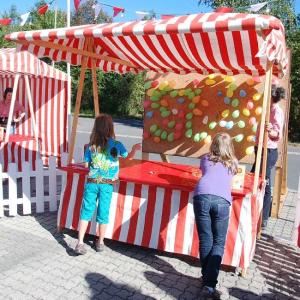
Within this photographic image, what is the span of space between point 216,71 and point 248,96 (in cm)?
58

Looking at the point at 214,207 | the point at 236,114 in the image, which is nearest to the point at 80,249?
the point at 214,207

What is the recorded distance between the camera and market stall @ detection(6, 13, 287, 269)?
3.76m

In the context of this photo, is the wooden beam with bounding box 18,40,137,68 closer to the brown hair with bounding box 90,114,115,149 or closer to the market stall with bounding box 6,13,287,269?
the market stall with bounding box 6,13,287,269

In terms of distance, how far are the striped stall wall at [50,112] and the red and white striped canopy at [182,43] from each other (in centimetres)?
342

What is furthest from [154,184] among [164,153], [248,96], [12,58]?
[12,58]

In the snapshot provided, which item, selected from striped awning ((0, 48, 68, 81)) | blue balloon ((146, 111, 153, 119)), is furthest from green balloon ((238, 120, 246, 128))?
striped awning ((0, 48, 68, 81))

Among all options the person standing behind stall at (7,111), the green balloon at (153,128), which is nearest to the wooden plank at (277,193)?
the green balloon at (153,128)

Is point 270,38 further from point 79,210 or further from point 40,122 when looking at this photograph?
point 40,122

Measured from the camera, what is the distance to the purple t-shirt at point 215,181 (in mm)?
3549

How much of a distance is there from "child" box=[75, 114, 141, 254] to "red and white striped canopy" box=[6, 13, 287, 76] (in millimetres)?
968

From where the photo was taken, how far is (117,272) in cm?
411

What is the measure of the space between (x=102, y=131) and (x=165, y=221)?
121 centimetres

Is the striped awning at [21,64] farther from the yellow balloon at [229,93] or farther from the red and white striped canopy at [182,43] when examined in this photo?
the yellow balloon at [229,93]

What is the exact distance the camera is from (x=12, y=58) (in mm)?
7668
